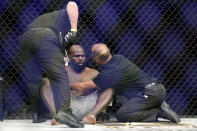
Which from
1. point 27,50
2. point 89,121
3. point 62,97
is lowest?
point 89,121

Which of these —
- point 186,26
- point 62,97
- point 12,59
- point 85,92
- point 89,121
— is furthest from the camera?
point 186,26

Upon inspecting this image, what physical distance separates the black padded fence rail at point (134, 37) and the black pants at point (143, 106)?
2.25 feet

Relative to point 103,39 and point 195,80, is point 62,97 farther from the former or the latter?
point 195,80

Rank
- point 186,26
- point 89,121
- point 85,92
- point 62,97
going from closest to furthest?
point 62,97, point 89,121, point 85,92, point 186,26

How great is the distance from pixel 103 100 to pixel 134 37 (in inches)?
50.2

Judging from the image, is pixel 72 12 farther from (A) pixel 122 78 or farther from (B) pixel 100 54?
(A) pixel 122 78

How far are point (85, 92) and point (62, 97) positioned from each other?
3.06ft

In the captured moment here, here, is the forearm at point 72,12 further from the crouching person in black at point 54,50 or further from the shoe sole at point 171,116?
the shoe sole at point 171,116

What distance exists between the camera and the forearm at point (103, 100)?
4133 millimetres

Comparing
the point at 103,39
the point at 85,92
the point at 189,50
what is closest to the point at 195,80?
the point at 189,50

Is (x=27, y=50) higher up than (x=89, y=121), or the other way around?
(x=27, y=50)

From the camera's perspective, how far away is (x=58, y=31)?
3770 mm

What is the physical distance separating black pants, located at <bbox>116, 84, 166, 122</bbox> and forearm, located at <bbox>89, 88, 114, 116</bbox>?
0.21 meters

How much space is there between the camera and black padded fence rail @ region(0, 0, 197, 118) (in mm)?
4934
